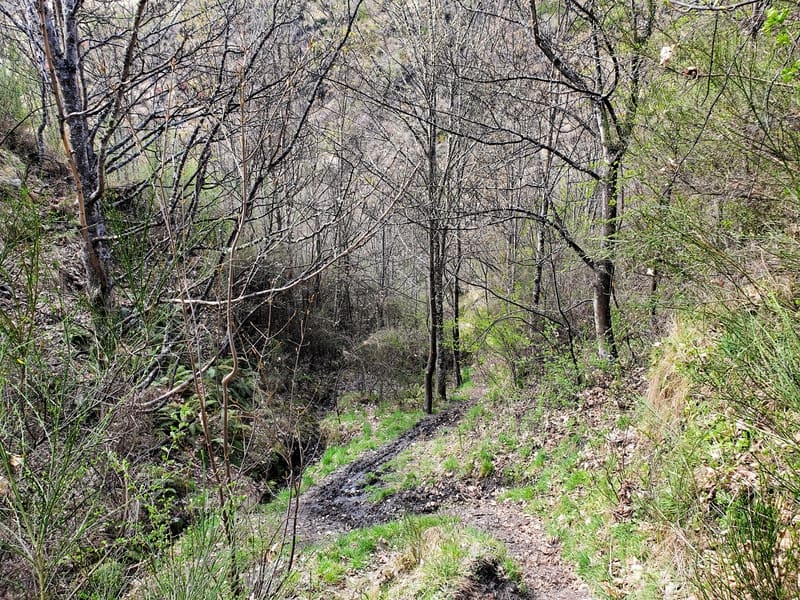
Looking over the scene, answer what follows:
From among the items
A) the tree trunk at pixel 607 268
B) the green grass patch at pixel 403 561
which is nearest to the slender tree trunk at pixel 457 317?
the tree trunk at pixel 607 268

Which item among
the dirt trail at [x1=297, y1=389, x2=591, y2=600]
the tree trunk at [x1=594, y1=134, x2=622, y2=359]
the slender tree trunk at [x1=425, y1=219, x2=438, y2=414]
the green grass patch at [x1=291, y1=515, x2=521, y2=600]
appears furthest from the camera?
the slender tree trunk at [x1=425, y1=219, x2=438, y2=414]

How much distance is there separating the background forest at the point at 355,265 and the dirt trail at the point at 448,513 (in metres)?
0.21

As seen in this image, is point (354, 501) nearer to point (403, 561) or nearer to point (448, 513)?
point (448, 513)

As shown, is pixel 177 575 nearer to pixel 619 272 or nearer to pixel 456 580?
pixel 456 580

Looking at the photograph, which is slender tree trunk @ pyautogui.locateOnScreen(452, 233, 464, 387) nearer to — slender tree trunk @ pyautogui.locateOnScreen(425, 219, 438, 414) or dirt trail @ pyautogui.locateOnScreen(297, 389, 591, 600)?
slender tree trunk @ pyautogui.locateOnScreen(425, 219, 438, 414)

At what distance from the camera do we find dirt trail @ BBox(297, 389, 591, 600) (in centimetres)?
380

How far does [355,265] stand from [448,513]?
3397mm

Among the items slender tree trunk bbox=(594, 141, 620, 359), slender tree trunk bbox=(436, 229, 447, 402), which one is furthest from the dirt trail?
slender tree trunk bbox=(594, 141, 620, 359)

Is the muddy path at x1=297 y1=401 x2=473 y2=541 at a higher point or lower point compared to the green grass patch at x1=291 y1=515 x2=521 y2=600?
lower

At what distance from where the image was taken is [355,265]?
6117 mm

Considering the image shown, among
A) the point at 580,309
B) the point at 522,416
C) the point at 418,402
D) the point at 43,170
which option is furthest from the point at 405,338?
the point at 43,170

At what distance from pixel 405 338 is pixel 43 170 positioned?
9.09 m

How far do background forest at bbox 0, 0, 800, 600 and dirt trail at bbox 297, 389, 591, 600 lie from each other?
21 cm

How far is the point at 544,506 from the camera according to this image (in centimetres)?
510
